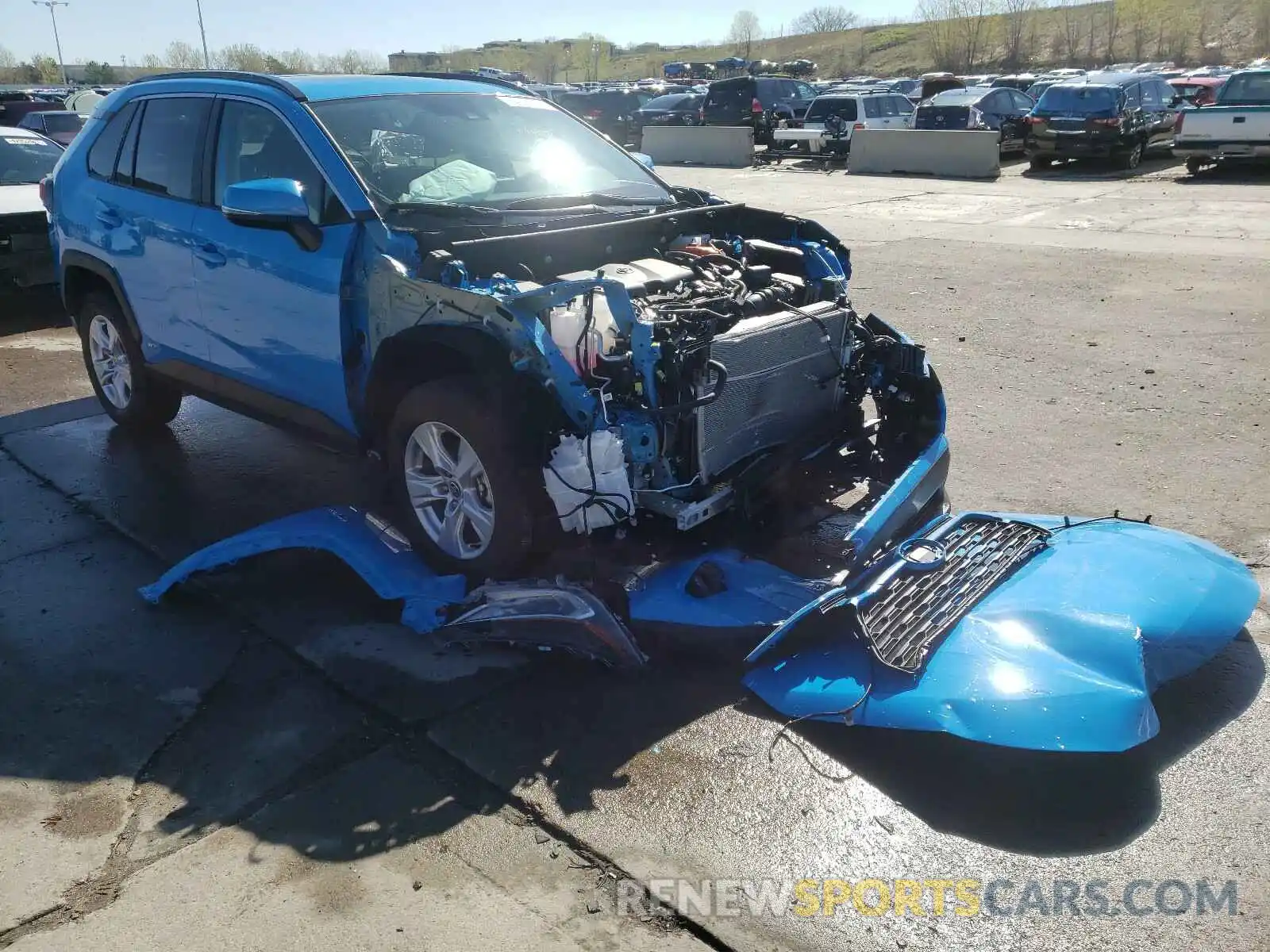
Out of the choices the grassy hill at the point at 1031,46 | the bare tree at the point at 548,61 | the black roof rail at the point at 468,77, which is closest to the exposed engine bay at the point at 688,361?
the black roof rail at the point at 468,77

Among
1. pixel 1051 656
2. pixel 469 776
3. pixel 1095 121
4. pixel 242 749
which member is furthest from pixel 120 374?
pixel 1095 121

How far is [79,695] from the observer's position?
3.75 meters

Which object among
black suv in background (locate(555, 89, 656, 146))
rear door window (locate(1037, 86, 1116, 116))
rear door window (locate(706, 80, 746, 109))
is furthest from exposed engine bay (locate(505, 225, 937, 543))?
black suv in background (locate(555, 89, 656, 146))

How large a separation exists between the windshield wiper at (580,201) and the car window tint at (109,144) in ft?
8.60

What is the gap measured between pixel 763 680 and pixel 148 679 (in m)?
2.24

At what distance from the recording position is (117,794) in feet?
10.5

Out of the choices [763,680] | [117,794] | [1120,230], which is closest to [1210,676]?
[763,680]

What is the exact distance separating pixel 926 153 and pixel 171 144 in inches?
744

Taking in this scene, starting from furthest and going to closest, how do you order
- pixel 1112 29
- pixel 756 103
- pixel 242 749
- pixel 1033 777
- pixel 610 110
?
pixel 1112 29
pixel 610 110
pixel 756 103
pixel 242 749
pixel 1033 777

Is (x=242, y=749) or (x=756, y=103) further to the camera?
(x=756, y=103)

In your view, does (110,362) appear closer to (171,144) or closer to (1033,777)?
(171,144)

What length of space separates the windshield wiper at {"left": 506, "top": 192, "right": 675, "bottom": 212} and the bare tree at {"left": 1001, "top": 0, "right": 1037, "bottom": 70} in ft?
256

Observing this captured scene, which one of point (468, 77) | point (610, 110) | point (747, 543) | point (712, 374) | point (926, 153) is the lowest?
point (747, 543)

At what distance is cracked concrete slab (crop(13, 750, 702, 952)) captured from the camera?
8.59ft
